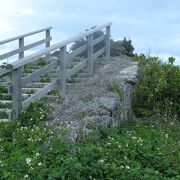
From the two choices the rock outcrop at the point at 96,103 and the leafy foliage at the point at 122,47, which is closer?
the rock outcrop at the point at 96,103

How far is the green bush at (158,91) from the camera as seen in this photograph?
468 inches

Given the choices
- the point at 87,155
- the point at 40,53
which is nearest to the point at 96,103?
the point at 40,53

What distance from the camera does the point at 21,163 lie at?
22.5 feet

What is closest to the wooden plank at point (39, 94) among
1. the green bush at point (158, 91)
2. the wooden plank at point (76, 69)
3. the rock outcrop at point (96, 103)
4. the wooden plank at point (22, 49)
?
the rock outcrop at point (96, 103)

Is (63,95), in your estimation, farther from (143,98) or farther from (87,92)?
(143,98)

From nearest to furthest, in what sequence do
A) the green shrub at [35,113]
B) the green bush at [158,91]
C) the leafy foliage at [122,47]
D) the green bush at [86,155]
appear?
the green bush at [86,155] → the green shrub at [35,113] → the green bush at [158,91] → the leafy foliage at [122,47]

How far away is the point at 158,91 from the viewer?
472 inches

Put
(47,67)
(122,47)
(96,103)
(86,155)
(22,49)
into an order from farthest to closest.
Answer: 1. (122,47)
2. (22,49)
3. (47,67)
4. (96,103)
5. (86,155)

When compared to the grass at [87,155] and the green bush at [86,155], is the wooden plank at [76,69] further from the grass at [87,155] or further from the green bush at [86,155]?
the green bush at [86,155]

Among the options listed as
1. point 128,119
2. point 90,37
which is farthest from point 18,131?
Answer: point 90,37

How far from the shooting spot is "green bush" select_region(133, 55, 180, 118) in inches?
468

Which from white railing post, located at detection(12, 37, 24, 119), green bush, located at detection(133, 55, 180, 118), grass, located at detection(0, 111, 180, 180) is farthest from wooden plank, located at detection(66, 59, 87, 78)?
grass, located at detection(0, 111, 180, 180)

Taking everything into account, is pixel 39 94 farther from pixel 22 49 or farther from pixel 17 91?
pixel 22 49

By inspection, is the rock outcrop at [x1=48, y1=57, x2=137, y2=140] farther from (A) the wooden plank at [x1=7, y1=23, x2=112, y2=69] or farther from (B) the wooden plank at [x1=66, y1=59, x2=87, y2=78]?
(A) the wooden plank at [x1=7, y1=23, x2=112, y2=69]
